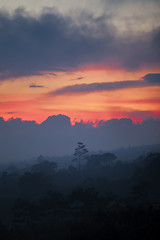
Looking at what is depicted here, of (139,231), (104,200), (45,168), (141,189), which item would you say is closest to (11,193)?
(45,168)

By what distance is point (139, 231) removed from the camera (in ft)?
80.5

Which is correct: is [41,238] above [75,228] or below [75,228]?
below

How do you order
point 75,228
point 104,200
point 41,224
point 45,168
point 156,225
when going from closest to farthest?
point 156,225, point 75,228, point 41,224, point 104,200, point 45,168

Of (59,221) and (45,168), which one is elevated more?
(45,168)

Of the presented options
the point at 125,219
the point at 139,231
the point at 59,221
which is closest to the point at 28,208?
the point at 59,221

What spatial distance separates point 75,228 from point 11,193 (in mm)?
34866

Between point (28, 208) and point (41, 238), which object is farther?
point (28, 208)

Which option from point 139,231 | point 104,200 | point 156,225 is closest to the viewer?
point 156,225

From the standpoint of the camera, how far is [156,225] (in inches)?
902

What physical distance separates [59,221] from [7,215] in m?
14.3

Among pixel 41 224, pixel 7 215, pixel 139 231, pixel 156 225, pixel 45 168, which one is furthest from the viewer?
pixel 45 168

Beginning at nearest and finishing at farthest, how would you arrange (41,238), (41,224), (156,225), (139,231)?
(156,225) < (139,231) < (41,238) < (41,224)

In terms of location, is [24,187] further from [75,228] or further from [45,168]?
[75,228]

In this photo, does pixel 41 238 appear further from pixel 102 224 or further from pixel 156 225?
pixel 156 225
